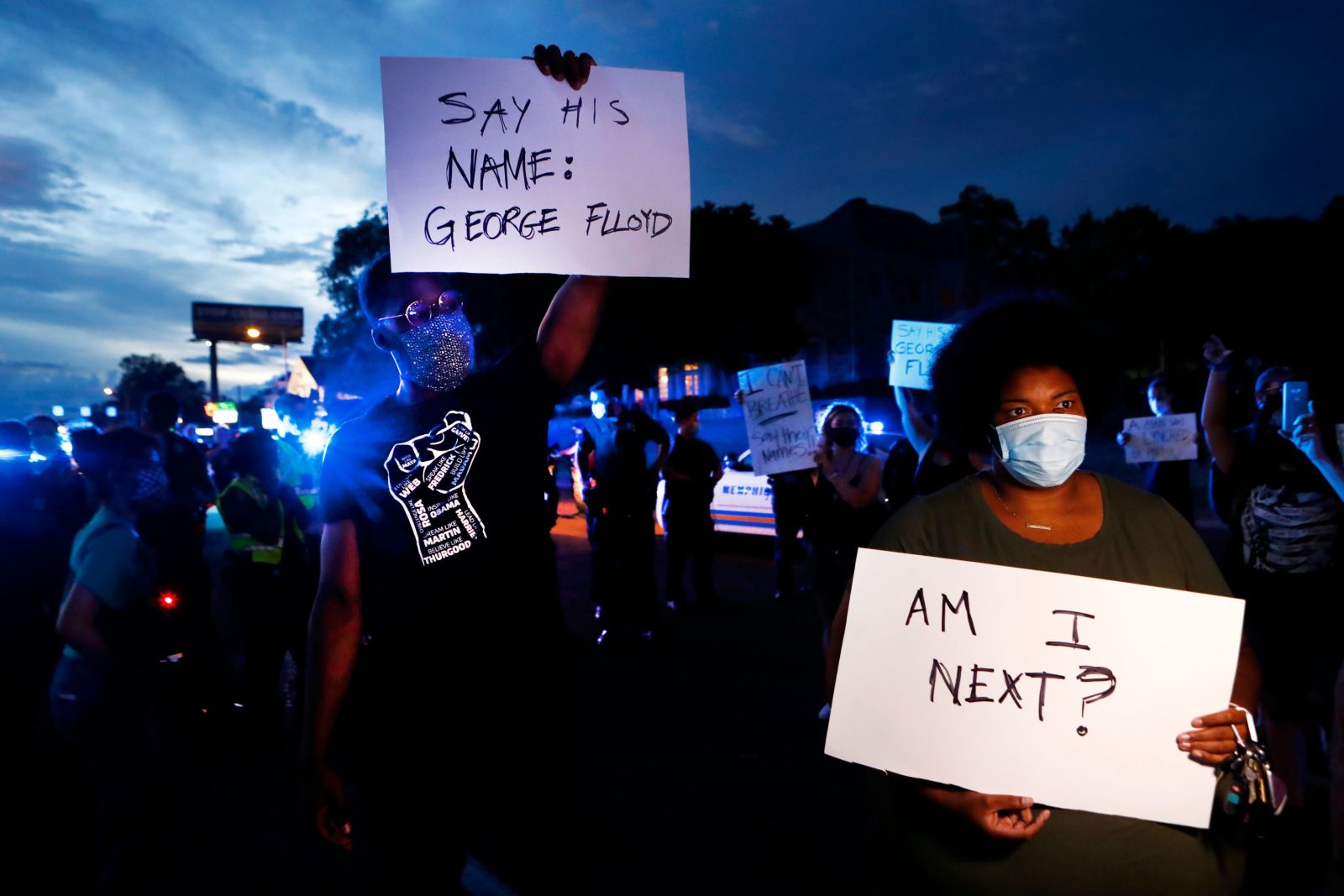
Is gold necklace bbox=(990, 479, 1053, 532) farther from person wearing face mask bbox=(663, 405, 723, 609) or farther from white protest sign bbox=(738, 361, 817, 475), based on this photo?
person wearing face mask bbox=(663, 405, 723, 609)

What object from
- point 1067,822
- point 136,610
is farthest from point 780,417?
point 1067,822

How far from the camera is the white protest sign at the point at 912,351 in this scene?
591 cm

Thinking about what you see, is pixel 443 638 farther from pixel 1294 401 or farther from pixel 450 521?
pixel 1294 401

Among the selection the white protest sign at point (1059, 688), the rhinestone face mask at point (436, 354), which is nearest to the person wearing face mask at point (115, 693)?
the rhinestone face mask at point (436, 354)

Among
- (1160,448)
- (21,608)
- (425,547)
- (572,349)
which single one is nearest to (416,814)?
(425,547)

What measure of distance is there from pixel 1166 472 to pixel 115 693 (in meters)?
8.60

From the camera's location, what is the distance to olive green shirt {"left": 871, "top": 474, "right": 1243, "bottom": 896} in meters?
1.78

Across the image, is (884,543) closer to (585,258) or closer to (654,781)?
(585,258)

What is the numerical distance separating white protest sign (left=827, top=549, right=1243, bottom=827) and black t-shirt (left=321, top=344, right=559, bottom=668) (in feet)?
3.17

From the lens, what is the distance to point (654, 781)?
461 centimetres

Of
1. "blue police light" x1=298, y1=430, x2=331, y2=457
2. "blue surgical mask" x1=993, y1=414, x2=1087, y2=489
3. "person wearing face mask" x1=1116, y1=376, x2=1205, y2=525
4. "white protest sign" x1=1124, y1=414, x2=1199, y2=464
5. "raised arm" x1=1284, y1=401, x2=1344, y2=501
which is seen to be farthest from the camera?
"blue police light" x1=298, y1=430, x2=331, y2=457

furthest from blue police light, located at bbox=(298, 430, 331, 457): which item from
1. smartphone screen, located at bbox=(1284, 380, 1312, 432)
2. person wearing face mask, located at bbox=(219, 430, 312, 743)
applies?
smartphone screen, located at bbox=(1284, 380, 1312, 432)

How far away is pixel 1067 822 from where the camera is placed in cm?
179

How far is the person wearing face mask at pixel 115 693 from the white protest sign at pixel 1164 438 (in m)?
8.06
